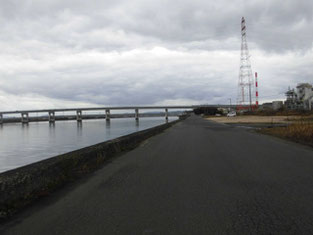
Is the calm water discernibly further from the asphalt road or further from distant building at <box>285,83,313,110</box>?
distant building at <box>285,83,313,110</box>

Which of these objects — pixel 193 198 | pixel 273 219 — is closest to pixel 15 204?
pixel 193 198

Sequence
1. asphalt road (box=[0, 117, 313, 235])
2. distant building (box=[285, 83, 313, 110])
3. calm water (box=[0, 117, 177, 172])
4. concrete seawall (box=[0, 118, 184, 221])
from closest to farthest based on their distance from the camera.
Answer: asphalt road (box=[0, 117, 313, 235]), concrete seawall (box=[0, 118, 184, 221]), calm water (box=[0, 117, 177, 172]), distant building (box=[285, 83, 313, 110])

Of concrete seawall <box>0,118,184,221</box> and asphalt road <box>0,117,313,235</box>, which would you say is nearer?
asphalt road <box>0,117,313,235</box>

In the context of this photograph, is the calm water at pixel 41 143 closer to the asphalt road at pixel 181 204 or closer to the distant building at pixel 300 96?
the asphalt road at pixel 181 204

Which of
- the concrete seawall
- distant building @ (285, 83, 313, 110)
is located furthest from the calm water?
distant building @ (285, 83, 313, 110)

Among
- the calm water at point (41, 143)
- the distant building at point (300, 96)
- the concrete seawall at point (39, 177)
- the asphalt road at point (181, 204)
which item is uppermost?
→ the distant building at point (300, 96)

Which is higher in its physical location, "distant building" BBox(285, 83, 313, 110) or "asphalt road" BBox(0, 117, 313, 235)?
"distant building" BBox(285, 83, 313, 110)

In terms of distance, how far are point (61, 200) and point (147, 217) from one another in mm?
1957

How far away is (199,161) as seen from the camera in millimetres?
8797

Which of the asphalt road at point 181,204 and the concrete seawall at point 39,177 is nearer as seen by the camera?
the asphalt road at point 181,204

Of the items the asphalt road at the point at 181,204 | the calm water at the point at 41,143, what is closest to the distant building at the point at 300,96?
the calm water at the point at 41,143

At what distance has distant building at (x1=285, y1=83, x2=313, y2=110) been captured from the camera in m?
96.7

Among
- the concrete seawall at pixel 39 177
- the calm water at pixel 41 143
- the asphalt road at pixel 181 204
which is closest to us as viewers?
the asphalt road at pixel 181 204

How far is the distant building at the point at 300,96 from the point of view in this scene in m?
96.7
